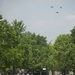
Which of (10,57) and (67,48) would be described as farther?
(67,48)

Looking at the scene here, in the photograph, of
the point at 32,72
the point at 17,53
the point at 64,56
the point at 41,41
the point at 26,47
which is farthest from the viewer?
the point at 41,41

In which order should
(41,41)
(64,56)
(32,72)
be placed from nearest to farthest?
1. (64,56)
2. (32,72)
3. (41,41)

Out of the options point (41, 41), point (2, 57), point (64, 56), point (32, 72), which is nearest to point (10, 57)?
point (2, 57)

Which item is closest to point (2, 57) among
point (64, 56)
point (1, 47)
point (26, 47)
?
point (1, 47)

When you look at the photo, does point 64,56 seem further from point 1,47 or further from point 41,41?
point 1,47

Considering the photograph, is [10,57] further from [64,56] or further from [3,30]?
[64,56]

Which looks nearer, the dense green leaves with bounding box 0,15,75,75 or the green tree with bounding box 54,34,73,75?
the dense green leaves with bounding box 0,15,75,75

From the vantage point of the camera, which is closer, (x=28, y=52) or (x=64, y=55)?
(x=28, y=52)

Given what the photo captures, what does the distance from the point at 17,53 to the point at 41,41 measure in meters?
36.3

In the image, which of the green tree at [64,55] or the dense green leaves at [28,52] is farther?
the green tree at [64,55]

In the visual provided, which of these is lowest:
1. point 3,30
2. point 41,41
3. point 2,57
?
point 2,57

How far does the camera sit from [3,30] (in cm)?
4694

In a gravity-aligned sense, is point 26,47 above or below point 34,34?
below

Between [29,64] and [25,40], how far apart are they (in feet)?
16.3
